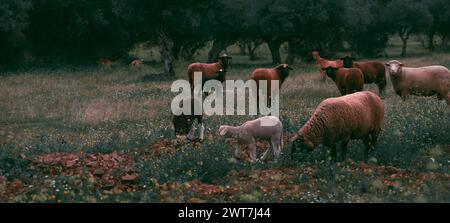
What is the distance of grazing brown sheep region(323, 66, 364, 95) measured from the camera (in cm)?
2041

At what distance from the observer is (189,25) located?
37844mm

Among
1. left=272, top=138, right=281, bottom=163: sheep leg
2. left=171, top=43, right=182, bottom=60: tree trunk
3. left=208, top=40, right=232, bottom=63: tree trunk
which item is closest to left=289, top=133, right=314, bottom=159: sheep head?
left=272, top=138, right=281, bottom=163: sheep leg

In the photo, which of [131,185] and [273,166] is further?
[273,166]

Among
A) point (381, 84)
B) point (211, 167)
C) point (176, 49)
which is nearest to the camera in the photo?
point (211, 167)

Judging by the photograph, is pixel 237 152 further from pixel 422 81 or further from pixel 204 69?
pixel 204 69

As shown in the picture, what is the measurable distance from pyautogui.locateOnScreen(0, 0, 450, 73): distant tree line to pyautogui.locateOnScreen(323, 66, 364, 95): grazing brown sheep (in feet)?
56.4

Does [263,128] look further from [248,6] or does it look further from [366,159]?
[248,6]

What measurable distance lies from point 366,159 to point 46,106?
1624 centimetres

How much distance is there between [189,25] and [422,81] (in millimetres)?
20387

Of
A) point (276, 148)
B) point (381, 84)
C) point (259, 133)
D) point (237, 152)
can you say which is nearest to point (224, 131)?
point (237, 152)

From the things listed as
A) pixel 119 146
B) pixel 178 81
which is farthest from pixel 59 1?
pixel 119 146

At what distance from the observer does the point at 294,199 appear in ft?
31.9

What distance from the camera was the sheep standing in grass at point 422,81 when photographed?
1964 cm

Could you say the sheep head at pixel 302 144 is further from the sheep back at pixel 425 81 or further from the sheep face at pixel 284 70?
the sheep back at pixel 425 81
